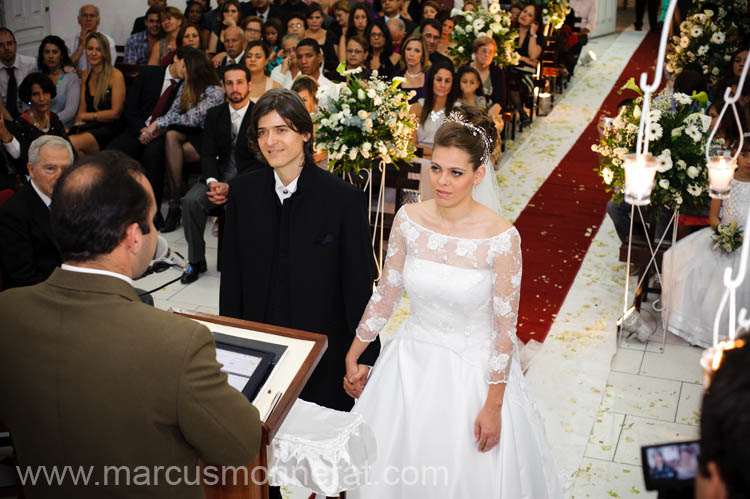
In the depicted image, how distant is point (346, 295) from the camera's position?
3596 millimetres

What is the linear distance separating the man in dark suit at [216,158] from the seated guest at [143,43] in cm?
416

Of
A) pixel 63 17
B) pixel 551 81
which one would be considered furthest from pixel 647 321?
pixel 63 17

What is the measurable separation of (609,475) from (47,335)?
341 cm

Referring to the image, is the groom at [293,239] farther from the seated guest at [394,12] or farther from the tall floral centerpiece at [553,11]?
the tall floral centerpiece at [553,11]

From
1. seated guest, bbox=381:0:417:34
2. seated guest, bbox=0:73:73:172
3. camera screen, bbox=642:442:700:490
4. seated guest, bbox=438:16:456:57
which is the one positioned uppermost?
seated guest, bbox=381:0:417:34

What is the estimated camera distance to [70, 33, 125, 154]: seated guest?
28.0 ft

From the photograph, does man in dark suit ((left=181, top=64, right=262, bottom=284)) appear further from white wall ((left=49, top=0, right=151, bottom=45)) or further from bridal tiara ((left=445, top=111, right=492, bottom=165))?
white wall ((left=49, top=0, right=151, bottom=45))

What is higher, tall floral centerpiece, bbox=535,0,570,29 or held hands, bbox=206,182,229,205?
tall floral centerpiece, bbox=535,0,570,29

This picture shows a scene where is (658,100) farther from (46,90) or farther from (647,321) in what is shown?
(46,90)

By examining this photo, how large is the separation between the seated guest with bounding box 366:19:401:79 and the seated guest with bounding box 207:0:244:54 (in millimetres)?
2050

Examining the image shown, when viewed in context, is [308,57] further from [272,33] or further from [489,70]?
[272,33]

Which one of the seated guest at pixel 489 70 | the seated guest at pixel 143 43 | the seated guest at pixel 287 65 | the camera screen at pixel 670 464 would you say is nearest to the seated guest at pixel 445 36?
the seated guest at pixel 489 70

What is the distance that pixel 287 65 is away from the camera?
9148mm

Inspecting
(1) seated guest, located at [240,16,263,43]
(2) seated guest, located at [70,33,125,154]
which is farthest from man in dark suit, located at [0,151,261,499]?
(1) seated guest, located at [240,16,263,43]
